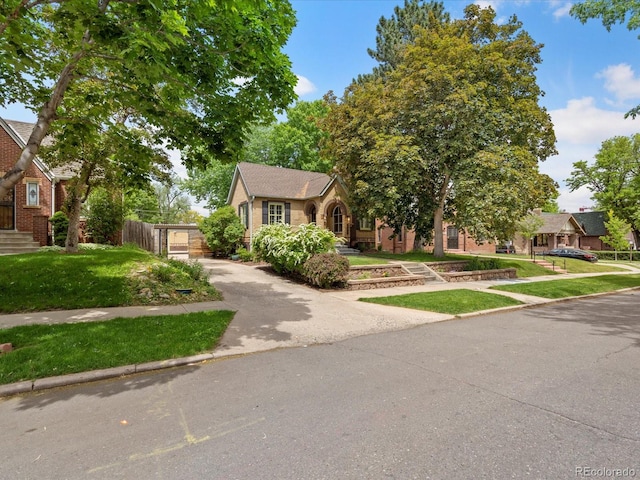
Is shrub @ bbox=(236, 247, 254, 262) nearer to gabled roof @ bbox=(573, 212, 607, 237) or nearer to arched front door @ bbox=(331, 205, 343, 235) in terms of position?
arched front door @ bbox=(331, 205, 343, 235)

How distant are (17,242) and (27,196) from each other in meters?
2.64

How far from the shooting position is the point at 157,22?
5.07m

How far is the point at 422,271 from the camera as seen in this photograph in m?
16.6

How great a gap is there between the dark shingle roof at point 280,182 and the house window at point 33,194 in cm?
1108

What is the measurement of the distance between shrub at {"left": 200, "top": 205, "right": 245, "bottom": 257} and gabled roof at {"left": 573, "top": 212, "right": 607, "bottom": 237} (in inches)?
2091

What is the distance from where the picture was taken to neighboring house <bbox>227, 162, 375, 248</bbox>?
74.1ft

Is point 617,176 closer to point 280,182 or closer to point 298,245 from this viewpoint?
point 280,182

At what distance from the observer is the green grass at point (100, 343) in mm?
4770

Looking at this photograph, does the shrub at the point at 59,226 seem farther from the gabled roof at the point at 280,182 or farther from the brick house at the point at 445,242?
the brick house at the point at 445,242

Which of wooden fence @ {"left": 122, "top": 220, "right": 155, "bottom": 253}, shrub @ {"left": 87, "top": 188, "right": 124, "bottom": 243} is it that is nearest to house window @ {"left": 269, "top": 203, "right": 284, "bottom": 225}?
wooden fence @ {"left": 122, "top": 220, "right": 155, "bottom": 253}

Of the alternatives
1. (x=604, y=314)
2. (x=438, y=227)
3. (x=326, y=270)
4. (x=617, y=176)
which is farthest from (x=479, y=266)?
(x=617, y=176)

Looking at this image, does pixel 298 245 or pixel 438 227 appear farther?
pixel 438 227

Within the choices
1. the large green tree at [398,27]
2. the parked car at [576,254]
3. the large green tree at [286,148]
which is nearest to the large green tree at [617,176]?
the parked car at [576,254]

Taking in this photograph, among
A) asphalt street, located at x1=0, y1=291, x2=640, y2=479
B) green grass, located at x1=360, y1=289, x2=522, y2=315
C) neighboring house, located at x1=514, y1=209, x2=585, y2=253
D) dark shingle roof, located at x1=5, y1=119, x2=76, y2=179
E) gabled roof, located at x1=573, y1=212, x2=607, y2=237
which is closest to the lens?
asphalt street, located at x1=0, y1=291, x2=640, y2=479
